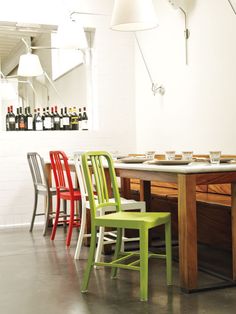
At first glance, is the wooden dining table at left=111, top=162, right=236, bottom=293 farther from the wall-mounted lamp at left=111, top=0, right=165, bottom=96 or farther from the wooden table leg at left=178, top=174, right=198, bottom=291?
the wall-mounted lamp at left=111, top=0, right=165, bottom=96

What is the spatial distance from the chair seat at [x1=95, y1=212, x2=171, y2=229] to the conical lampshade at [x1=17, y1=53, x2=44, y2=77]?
10.7ft

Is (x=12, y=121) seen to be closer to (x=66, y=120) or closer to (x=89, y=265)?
(x=66, y=120)

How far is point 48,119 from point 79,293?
3537mm

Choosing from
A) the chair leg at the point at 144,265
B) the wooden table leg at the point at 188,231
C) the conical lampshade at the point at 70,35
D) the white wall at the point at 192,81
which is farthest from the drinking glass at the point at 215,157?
the conical lampshade at the point at 70,35

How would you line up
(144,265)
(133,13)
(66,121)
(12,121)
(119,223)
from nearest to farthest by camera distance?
(144,265) → (119,223) → (133,13) → (12,121) → (66,121)

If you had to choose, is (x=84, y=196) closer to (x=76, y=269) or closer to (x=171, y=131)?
(x=76, y=269)

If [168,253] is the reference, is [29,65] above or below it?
above

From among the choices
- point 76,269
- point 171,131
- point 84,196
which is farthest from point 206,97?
point 76,269

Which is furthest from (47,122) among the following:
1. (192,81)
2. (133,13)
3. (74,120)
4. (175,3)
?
(133,13)

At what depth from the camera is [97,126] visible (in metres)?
6.32

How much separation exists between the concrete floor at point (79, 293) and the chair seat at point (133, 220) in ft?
1.31

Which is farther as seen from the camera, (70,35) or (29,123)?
(29,123)

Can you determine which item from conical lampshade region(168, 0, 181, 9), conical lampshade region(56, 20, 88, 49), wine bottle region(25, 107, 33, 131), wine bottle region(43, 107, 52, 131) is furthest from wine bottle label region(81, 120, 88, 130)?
conical lampshade region(168, 0, 181, 9)

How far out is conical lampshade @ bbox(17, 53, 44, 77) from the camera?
18.8 ft
